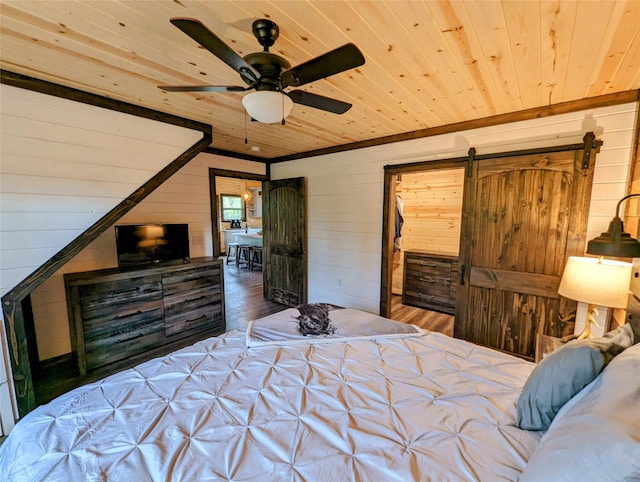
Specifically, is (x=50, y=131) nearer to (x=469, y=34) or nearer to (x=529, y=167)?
(x=469, y=34)

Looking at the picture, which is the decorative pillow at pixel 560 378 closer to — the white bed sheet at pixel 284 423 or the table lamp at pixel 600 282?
the white bed sheet at pixel 284 423

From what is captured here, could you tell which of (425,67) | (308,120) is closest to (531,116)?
(425,67)

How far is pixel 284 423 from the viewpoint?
119cm

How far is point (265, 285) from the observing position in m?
5.12

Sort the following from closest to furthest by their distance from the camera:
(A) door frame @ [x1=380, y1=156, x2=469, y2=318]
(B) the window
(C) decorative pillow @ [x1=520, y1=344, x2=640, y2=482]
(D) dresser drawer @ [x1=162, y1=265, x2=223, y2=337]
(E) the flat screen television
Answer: (C) decorative pillow @ [x1=520, y1=344, x2=640, y2=482] < (E) the flat screen television < (D) dresser drawer @ [x1=162, y1=265, x2=223, y2=337] < (A) door frame @ [x1=380, y1=156, x2=469, y2=318] < (B) the window

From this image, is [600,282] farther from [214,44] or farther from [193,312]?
[193,312]

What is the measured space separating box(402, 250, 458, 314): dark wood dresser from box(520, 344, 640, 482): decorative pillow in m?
3.38

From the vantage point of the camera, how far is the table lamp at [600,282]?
1742 mm

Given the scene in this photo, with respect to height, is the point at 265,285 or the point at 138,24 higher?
the point at 138,24

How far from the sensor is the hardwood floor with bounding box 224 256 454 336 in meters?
3.96

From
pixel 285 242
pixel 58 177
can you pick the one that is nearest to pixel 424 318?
pixel 285 242

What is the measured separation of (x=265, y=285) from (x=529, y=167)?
4.14 meters

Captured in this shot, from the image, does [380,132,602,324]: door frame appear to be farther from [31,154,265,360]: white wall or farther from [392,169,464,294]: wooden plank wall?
[31,154,265,360]: white wall

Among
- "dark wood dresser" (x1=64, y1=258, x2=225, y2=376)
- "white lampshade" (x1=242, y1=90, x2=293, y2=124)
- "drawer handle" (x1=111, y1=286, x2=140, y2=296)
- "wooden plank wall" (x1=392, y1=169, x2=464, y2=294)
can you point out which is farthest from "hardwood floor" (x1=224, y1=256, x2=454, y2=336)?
"white lampshade" (x1=242, y1=90, x2=293, y2=124)
